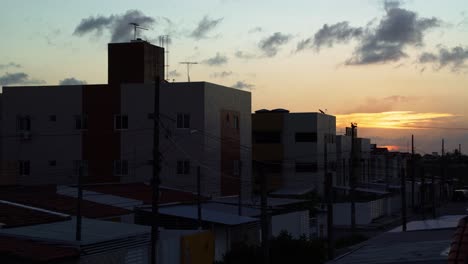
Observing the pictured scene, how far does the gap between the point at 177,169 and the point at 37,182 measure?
418 inches

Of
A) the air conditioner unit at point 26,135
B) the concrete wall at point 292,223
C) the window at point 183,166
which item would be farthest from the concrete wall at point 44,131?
the concrete wall at point 292,223

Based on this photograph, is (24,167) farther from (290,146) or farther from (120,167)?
(290,146)

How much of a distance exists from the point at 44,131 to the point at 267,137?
92.3 feet

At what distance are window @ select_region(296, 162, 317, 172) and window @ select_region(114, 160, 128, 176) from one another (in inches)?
1029

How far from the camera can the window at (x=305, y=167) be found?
229 ft

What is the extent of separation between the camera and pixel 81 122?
4909 cm

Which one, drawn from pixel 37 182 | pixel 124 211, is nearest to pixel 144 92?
pixel 37 182

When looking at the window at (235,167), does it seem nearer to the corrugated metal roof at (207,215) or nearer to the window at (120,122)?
the window at (120,122)

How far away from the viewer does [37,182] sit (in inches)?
1930

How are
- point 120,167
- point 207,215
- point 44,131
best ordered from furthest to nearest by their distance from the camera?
point 44,131 → point 120,167 → point 207,215

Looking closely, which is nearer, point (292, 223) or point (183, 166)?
point (292, 223)

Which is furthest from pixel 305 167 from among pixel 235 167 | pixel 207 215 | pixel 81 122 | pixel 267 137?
pixel 207 215

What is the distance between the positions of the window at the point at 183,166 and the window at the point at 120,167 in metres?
3.87

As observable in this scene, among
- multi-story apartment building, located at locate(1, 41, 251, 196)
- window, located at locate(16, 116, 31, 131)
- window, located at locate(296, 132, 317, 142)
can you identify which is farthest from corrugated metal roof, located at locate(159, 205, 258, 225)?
window, located at locate(296, 132, 317, 142)
